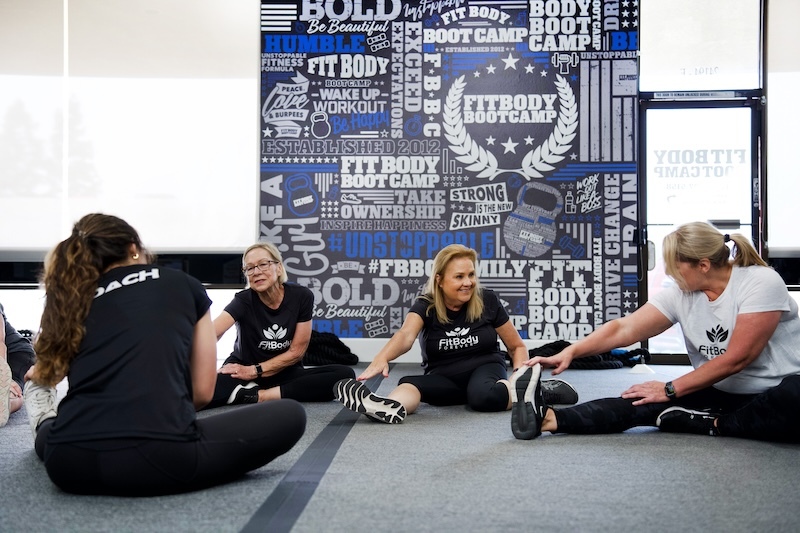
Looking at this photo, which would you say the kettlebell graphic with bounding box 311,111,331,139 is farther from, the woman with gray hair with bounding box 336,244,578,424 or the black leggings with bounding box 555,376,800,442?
the black leggings with bounding box 555,376,800,442

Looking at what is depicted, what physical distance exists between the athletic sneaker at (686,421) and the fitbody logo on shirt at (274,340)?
167 cm

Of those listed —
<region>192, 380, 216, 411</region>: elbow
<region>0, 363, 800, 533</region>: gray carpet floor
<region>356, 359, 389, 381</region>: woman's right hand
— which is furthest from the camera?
<region>356, 359, 389, 381</region>: woman's right hand

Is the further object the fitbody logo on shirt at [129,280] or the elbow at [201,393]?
the elbow at [201,393]

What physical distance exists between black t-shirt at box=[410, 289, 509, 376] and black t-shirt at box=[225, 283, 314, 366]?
0.53 m

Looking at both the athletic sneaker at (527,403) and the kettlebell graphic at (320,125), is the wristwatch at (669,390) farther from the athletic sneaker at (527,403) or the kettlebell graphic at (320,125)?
the kettlebell graphic at (320,125)

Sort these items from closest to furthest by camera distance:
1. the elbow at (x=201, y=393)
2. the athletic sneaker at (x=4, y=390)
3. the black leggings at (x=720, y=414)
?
the elbow at (x=201, y=393), the black leggings at (x=720, y=414), the athletic sneaker at (x=4, y=390)

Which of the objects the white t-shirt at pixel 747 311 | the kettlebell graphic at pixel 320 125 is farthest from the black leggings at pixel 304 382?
the kettlebell graphic at pixel 320 125

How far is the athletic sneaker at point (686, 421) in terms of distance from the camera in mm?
2662

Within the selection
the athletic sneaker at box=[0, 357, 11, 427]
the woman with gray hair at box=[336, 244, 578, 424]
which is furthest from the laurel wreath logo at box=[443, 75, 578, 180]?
the athletic sneaker at box=[0, 357, 11, 427]

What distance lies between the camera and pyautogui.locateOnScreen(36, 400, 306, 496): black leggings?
1762 millimetres

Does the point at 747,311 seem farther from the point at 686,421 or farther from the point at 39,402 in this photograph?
the point at 39,402

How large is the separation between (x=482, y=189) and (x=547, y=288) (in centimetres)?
86

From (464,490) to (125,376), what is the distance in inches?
33.9

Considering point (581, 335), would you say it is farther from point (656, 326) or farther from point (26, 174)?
point (26, 174)
